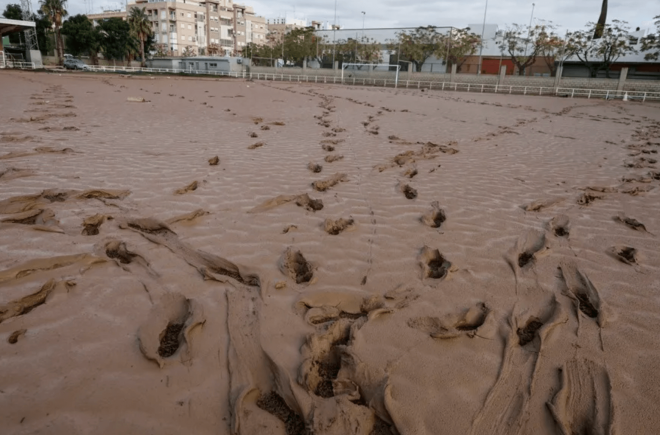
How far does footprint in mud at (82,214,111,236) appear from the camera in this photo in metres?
3.47

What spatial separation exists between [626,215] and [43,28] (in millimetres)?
61652

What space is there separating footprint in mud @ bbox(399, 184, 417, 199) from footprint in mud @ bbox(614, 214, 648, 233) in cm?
209

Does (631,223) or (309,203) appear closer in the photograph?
(631,223)

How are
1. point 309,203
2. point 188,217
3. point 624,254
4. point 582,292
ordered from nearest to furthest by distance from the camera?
point 582,292 → point 624,254 → point 188,217 → point 309,203

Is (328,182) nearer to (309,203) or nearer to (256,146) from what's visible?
(309,203)

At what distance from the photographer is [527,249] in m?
3.62

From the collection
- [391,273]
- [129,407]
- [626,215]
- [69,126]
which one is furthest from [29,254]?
[69,126]

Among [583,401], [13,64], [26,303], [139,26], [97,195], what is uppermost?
[139,26]

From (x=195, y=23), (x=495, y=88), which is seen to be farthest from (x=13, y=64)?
(x=195, y=23)

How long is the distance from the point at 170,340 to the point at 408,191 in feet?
11.3

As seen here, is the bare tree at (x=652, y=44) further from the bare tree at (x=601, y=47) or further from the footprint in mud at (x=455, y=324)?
the footprint in mud at (x=455, y=324)

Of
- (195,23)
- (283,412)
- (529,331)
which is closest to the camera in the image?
(283,412)

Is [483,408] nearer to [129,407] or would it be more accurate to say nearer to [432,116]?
[129,407]

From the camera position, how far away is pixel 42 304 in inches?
99.0
